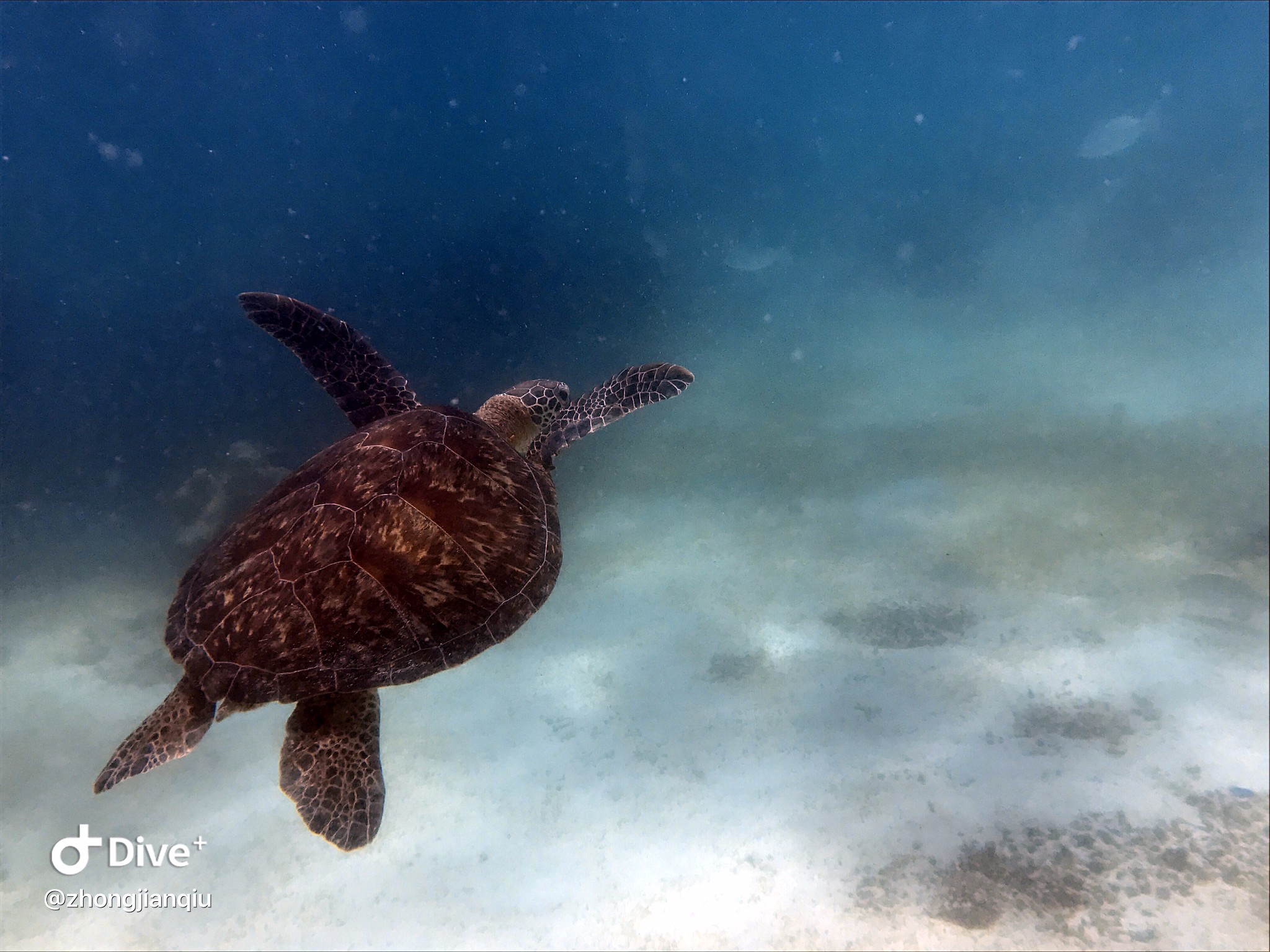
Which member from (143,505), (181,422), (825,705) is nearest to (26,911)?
(143,505)

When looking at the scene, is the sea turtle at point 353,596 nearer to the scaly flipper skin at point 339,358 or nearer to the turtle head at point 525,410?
the turtle head at point 525,410

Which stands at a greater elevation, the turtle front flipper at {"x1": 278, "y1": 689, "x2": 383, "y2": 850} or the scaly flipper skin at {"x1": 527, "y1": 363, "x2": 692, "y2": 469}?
the scaly flipper skin at {"x1": 527, "y1": 363, "x2": 692, "y2": 469}

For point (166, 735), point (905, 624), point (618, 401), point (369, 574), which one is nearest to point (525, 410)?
point (618, 401)

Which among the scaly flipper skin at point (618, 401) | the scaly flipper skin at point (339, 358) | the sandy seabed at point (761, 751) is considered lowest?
the sandy seabed at point (761, 751)

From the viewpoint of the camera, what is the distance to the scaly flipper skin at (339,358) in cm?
423

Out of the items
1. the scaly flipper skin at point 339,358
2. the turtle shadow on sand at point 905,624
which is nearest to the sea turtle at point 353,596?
the scaly flipper skin at point 339,358

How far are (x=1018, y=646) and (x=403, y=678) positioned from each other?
27.3 feet

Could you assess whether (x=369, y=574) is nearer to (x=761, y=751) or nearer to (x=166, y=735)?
(x=166, y=735)

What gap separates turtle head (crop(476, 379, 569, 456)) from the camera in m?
4.61

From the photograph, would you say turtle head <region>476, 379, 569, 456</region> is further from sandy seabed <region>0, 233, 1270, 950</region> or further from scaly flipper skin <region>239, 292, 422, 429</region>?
sandy seabed <region>0, 233, 1270, 950</region>

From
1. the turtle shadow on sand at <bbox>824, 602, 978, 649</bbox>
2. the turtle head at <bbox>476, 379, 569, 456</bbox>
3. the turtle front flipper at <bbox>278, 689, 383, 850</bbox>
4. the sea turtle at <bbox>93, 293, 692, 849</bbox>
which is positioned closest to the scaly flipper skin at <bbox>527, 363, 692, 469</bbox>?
the turtle head at <bbox>476, 379, 569, 456</bbox>

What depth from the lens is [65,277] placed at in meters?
6.43

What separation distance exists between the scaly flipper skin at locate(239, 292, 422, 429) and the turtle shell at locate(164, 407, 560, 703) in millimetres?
1187

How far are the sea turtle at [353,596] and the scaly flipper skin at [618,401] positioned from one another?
846 millimetres
